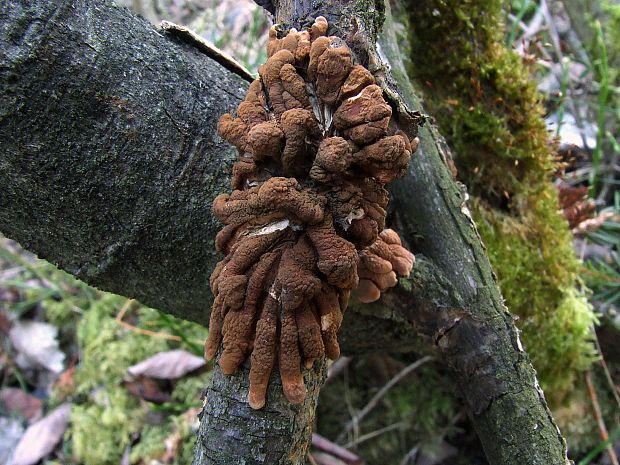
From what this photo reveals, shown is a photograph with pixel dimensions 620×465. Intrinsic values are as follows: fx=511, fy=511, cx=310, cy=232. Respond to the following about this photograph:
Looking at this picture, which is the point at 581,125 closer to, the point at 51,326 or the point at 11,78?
the point at 11,78

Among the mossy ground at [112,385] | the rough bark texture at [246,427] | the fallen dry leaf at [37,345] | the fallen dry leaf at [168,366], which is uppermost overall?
the rough bark texture at [246,427]

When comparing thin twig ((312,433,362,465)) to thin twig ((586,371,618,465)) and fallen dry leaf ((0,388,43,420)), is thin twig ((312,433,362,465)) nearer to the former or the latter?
thin twig ((586,371,618,465))

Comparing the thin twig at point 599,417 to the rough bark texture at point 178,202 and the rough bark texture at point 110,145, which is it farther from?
the rough bark texture at point 110,145

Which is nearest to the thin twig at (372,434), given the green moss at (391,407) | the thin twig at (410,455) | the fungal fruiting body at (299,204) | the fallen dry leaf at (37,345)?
the green moss at (391,407)

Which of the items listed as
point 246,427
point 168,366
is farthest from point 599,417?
point 168,366

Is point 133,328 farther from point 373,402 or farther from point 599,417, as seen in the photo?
point 599,417

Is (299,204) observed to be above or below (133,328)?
above
